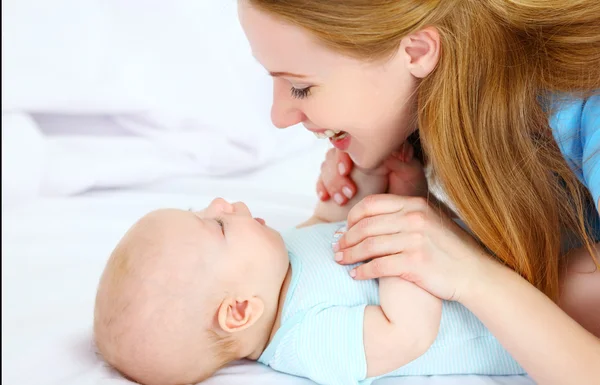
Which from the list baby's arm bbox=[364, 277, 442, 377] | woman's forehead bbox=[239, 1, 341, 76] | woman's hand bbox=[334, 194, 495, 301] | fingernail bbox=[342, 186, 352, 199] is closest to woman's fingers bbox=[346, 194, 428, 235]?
woman's hand bbox=[334, 194, 495, 301]

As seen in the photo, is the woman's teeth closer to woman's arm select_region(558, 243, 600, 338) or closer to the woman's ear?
the woman's ear

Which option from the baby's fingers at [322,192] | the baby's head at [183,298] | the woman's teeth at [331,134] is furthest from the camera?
the baby's fingers at [322,192]

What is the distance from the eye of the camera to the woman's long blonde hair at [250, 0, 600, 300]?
1.11 metres

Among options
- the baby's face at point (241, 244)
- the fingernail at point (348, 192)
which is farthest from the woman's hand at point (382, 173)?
the baby's face at point (241, 244)

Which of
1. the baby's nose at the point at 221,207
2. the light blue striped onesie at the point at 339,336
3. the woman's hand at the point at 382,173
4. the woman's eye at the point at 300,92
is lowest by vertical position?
the light blue striped onesie at the point at 339,336

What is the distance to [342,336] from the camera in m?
1.11

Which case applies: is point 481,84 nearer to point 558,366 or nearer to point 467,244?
point 467,244

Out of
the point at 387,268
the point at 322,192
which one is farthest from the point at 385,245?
the point at 322,192

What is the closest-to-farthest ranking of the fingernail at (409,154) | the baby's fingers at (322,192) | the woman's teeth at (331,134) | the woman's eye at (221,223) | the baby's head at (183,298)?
the baby's head at (183,298) → the woman's eye at (221,223) → the woman's teeth at (331,134) → the fingernail at (409,154) → the baby's fingers at (322,192)

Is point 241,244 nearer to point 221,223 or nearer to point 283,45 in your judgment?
point 221,223

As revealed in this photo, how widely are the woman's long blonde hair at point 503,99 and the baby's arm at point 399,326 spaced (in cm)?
14

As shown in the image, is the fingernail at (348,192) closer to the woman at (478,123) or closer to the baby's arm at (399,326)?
the woman at (478,123)

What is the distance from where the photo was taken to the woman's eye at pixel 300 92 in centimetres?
119

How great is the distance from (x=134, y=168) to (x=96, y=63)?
0.40m
